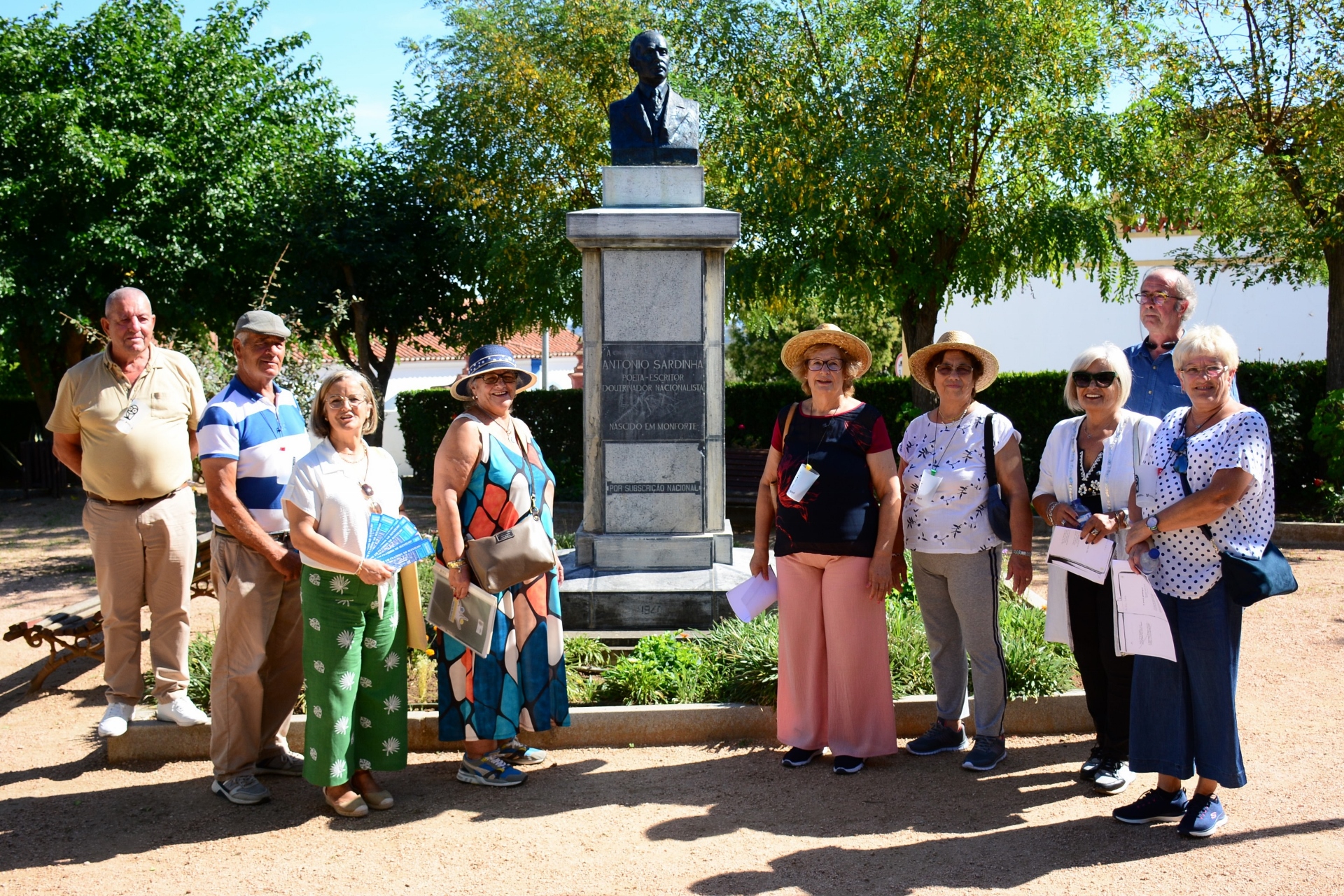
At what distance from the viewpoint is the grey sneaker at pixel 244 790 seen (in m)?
4.55

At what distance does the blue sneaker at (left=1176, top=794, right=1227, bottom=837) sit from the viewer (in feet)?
13.2

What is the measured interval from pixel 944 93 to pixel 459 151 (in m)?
6.97

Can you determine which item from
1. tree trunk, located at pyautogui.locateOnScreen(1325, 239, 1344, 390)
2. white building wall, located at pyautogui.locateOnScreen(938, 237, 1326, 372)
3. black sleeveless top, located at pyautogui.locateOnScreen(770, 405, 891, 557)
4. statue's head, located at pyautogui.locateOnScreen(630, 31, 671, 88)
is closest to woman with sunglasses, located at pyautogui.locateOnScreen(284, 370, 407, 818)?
black sleeveless top, located at pyautogui.locateOnScreen(770, 405, 891, 557)

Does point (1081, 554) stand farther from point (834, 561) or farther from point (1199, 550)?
point (834, 561)

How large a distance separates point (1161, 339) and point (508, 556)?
2.94 m

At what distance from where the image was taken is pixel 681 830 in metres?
4.32

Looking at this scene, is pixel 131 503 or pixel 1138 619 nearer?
pixel 1138 619

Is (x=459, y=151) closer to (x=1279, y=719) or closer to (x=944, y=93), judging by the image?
(x=944, y=93)

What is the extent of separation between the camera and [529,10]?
16.2 m

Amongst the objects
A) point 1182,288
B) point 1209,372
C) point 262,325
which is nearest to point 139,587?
point 262,325

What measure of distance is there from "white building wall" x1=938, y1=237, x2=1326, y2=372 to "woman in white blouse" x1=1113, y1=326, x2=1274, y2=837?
91.6ft

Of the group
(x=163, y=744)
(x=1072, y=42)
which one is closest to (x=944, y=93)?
A: (x=1072, y=42)

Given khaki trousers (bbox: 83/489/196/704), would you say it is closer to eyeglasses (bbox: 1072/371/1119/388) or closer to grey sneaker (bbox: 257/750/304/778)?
grey sneaker (bbox: 257/750/304/778)

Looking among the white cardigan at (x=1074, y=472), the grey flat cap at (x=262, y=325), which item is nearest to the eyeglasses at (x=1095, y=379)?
the white cardigan at (x=1074, y=472)
